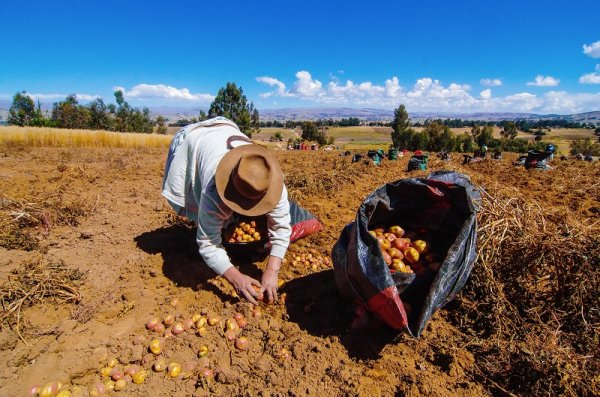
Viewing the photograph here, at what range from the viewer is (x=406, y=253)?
255cm

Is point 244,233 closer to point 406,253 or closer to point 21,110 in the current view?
point 406,253

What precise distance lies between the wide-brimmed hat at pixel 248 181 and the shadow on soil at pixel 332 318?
39.9 inches

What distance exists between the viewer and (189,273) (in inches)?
133

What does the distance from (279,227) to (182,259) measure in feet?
4.90

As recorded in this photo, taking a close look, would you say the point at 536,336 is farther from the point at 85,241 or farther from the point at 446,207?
the point at 85,241

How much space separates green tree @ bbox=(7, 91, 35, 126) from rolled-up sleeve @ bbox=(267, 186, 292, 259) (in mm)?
51617

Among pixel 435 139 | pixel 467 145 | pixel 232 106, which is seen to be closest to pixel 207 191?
pixel 232 106

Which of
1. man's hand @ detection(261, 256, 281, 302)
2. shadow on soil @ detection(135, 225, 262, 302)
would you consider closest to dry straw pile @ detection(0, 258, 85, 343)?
shadow on soil @ detection(135, 225, 262, 302)

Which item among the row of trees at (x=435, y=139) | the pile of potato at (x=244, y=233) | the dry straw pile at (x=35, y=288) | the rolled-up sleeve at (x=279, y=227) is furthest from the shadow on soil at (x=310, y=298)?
the row of trees at (x=435, y=139)

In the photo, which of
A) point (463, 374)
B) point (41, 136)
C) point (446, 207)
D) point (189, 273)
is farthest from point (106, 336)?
point (41, 136)

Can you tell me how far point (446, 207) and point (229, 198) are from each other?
1.81m

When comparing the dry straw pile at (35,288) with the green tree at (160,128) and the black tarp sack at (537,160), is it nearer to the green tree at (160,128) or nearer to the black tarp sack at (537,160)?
the black tarp sack at (537,160)

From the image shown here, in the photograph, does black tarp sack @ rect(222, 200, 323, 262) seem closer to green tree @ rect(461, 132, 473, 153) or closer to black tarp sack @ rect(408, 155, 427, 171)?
black tarp sack @ rect(408, 155, 427, 171)

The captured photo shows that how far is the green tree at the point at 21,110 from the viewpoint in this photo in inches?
1599
